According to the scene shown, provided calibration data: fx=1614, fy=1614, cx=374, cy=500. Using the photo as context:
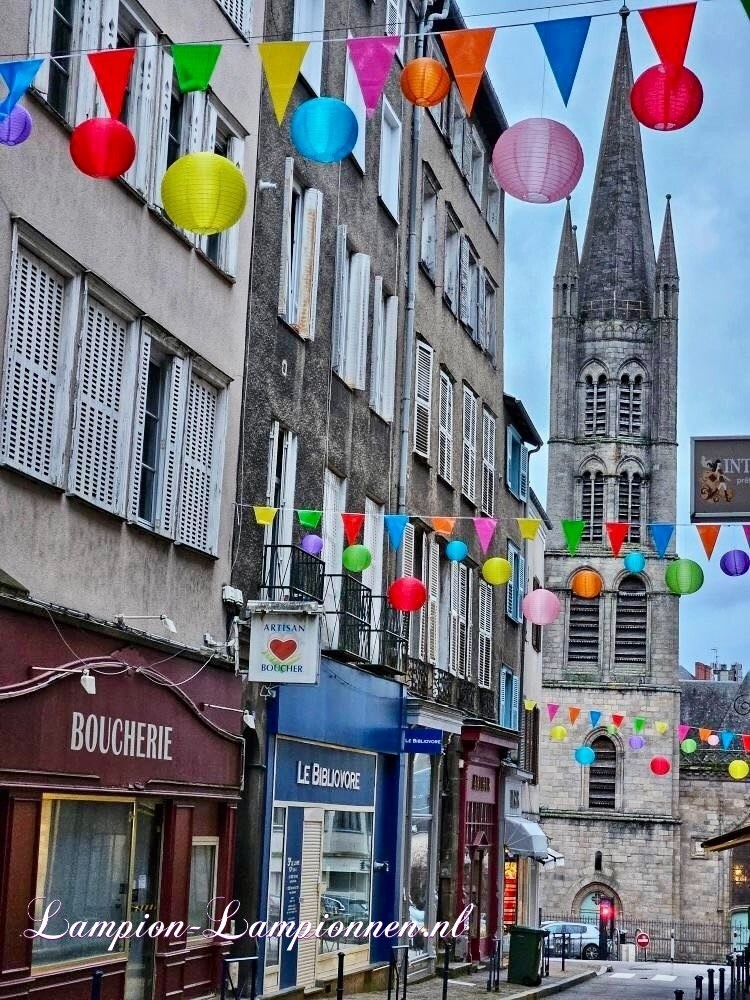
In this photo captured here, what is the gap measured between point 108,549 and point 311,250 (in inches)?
261

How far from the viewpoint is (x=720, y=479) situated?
17.1 meters

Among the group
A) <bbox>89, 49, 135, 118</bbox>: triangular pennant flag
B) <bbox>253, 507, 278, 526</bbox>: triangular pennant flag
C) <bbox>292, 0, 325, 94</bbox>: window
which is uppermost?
<bbox>292, 0, 325, 94</bbox>: window

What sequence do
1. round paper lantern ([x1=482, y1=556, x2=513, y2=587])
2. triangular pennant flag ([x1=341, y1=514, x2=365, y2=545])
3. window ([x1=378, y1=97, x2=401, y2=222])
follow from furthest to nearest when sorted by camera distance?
window ([x1=378, y1=97, x2=401, y2=222]), round paper lantern ([x1=482, y1=556, x2=513, y2=587]), triangular pennant flag ([x1=341, y1=514, x2=365, y2=545])

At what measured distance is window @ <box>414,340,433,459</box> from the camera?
25.3 meters

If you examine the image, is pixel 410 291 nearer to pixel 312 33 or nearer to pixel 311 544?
pixel 312 33

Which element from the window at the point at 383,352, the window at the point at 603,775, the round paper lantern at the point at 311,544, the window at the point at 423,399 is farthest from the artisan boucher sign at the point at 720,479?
the window at the point at 603,775

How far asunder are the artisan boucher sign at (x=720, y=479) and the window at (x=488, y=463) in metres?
13.3

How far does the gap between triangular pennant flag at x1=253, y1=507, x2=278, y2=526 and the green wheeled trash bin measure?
482 inches

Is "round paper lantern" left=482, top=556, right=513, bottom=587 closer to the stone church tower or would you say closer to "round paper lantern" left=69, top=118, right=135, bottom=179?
"round paper lantern" left=69, top=118, right=135, bottom=179

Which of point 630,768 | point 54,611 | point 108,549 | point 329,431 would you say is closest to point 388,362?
point 329,431

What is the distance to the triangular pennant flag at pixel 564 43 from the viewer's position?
988cm

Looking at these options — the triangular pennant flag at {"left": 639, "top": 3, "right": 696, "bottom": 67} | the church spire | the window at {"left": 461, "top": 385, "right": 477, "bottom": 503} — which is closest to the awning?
the window at {"left": 461, "top": 385, "right": 477, "bottom": 503}

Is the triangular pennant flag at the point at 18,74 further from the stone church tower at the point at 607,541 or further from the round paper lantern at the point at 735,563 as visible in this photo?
the stone church tower at the point at 607,541

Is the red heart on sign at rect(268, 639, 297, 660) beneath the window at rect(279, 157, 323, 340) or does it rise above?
beneath
